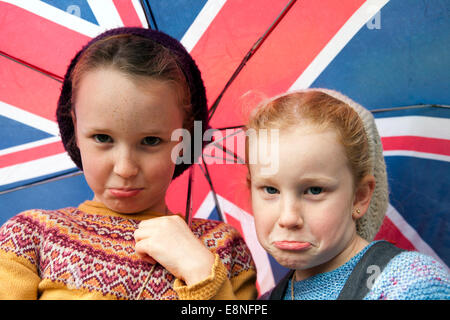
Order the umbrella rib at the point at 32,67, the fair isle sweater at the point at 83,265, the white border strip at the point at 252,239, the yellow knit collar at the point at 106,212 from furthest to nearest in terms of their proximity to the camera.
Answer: the white border strip at the point at 252,239 < the umbrella rib at the point at 32,67 < the yellow knit collar at the point at 106,212 < the fair isle sweater at the point at 83,265

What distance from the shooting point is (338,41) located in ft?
5.00

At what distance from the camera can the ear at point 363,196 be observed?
1351 millimetres

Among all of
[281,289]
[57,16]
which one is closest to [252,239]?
[281,289]

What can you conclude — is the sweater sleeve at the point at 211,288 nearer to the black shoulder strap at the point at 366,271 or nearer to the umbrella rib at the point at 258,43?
the black shoulder strap at the point at 366,271

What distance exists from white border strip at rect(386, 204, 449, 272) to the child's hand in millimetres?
752

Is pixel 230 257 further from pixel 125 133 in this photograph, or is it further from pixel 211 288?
pixel 125 133

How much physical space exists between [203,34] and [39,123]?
0.70 metres

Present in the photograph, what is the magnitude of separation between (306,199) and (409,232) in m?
0.59

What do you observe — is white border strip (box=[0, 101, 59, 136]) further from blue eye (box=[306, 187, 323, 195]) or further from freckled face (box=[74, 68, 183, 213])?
blue eye (box=[306, 187, 323, 195])

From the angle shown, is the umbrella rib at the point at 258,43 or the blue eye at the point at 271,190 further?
the umbrella rib at the point at 258,43

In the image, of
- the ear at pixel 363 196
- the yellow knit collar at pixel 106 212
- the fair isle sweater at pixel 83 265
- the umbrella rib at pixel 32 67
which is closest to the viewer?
the fair isle sweater at pixel 83 265

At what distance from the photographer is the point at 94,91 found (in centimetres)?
132

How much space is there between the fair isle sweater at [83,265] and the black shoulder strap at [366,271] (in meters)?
0.33

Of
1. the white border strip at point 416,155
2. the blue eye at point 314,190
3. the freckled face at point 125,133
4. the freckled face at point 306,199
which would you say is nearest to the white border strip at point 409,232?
the white border strip at point 416,155
